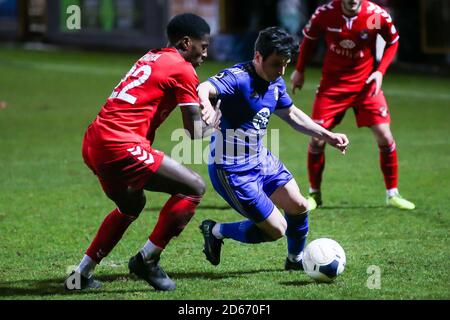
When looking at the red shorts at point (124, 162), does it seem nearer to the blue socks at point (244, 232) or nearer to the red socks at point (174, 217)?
the red socks at point (174, 217)

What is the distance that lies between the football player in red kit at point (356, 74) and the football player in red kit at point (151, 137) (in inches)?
Answer: 136

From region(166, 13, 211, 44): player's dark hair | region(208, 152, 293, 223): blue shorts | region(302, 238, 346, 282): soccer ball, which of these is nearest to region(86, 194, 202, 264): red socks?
region(208, 152, 293, 223): blue shorts

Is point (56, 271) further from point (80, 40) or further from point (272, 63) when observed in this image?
Answer: point (80, 40)

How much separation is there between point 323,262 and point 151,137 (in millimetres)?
1419

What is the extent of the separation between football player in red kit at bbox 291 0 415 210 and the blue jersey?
113 inches

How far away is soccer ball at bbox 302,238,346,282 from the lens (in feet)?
21.1

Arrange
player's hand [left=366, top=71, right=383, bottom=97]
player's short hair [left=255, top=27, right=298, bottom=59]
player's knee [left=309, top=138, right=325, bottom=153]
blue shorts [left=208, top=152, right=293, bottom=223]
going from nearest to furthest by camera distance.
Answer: player's short hair [left=255, top=27, right=298, bottom=59], blue shorts [left=208, top=152, right=293, bottom=223], player's hand [left=366, top=71, right=383, bottom=97], player's knee [left=309, top=138, right=325, bottom=153]

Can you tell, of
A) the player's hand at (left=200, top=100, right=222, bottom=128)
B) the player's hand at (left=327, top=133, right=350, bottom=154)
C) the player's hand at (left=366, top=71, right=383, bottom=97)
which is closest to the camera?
the player's hand at (left=200, top=100, right=222, bottom=128)

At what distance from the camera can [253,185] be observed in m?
6.59

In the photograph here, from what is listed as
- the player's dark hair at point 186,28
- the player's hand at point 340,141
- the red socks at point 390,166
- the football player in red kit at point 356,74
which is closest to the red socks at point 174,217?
the player's dark hair at point 186,28

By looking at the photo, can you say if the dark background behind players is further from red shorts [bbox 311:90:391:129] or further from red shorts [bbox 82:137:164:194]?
red shorts [bbox 82:137:164:194]

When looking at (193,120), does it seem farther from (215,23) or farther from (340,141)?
(215,23)

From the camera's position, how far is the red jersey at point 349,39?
30.9ft

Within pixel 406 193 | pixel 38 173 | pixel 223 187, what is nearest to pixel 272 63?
pixel 223 187
